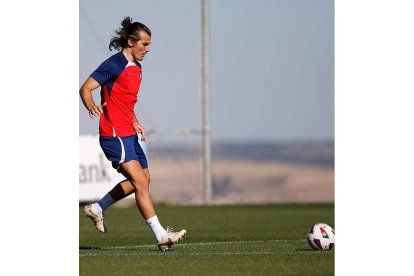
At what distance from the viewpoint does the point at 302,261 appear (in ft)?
29.8

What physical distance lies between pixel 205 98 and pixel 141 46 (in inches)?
628

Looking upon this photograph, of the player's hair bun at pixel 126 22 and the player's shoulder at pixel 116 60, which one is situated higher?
the player's hair bun at pixel 126 22

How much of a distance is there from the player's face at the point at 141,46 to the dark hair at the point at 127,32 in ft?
0.11

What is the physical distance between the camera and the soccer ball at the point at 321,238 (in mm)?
10297

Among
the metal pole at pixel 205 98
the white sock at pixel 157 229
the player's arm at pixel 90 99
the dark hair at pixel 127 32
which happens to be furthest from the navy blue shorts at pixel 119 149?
the metal pole at pixel 205 98

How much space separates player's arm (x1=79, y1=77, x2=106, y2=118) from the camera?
984 cm

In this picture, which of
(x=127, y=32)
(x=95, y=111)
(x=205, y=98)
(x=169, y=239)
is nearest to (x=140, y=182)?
(x=169, y=239)

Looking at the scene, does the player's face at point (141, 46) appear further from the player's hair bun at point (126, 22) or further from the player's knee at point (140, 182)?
the player's knee at point (140, 182)

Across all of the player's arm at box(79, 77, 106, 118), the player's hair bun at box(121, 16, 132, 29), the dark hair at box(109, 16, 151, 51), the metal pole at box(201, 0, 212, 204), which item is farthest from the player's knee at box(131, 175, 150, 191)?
the metal pole at box(201, 0, 212, 204)

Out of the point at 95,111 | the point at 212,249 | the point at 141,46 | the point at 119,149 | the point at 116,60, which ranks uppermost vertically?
the point at 141,46

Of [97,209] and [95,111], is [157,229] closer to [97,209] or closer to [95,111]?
[97,209]

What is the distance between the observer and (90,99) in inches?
396

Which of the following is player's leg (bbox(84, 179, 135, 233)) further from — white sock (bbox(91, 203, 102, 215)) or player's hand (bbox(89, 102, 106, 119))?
player's hand (bbox(89, 102, 106, 119))
